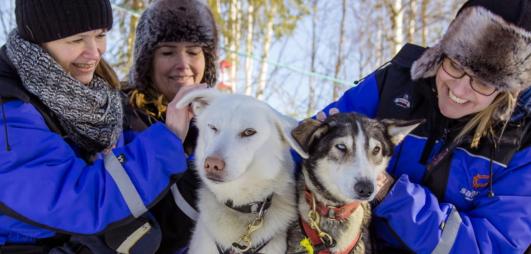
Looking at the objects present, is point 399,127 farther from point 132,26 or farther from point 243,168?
point 132,26

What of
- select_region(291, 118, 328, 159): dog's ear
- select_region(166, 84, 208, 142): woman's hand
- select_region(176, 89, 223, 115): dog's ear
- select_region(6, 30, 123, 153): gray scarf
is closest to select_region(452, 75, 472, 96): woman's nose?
select_region(291, 118, 328, 159): dog's ear

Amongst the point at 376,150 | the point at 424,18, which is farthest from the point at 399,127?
the point at 424,18

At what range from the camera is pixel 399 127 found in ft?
8.06

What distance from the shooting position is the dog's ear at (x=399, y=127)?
8.00ft

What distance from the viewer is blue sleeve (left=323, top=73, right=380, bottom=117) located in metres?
2.85

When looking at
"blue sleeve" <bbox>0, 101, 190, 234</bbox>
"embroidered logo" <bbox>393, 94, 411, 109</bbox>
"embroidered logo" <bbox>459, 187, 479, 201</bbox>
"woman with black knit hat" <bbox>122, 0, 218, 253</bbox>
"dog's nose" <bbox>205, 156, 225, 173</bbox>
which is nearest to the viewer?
"blue sleeve" <bbox>0, 101, 190, 234</bbox>

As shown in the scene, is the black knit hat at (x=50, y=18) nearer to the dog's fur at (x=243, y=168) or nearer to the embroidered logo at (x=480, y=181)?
the dog's fur at (x=243, y=168)

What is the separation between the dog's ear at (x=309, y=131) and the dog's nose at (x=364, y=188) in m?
0.35

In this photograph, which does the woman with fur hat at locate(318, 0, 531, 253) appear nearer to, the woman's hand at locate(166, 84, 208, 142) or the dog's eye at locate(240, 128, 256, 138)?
the dog's eye at locate(240, 128, 256, 138)

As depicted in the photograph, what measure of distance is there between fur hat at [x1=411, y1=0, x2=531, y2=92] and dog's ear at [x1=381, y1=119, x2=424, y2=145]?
1.29ft

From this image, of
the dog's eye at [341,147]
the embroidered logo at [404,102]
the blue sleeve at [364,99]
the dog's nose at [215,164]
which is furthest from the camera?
the blue sleeve at [364,99]

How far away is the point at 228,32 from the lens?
1214 centimetres

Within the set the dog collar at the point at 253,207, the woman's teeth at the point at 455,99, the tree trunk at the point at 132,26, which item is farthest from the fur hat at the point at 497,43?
the tree trunk at the point at 132,26

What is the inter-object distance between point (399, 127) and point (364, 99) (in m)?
0.47
